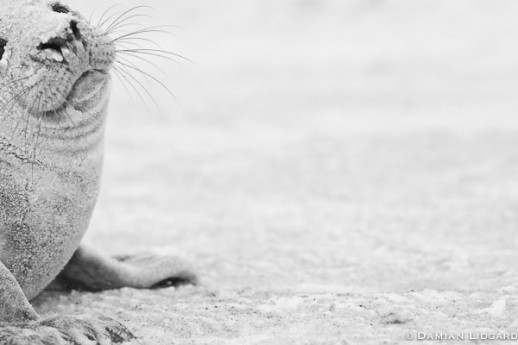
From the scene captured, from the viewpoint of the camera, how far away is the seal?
9.12 feet

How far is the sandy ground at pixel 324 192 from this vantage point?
10.1ft

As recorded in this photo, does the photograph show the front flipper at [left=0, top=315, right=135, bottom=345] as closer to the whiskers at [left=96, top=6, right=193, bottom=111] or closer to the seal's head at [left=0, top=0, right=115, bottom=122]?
the seal's head at [left=0, top=0, right=115, bottom=122]

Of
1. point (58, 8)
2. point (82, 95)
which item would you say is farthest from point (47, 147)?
point (58, 8)

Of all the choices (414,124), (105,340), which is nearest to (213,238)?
(105,340)

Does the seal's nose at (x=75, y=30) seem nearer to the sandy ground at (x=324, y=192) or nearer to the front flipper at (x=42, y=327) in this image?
the front flipper at (x=42, y=327)

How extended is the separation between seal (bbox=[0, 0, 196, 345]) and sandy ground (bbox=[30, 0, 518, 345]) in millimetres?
358

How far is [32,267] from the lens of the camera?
3039mm

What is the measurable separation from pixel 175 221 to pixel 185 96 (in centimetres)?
549

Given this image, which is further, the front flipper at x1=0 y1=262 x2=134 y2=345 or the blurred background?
the blurred background

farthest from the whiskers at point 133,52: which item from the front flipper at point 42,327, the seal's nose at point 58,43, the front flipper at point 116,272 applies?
the front flipper at point 42,327

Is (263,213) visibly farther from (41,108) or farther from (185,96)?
(185,96)

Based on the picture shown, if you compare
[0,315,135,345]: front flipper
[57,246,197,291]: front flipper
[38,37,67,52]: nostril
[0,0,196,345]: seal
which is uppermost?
[38,37,67,52]: nostril

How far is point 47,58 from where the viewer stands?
2.82m

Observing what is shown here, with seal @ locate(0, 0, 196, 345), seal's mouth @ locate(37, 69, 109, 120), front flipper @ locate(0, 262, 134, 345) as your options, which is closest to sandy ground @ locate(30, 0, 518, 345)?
front flipper @ locate(0, 262, 134, 345)
